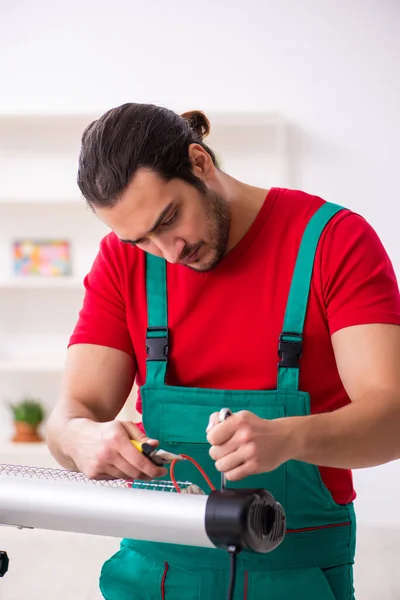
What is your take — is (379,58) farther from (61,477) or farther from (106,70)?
(61,477)

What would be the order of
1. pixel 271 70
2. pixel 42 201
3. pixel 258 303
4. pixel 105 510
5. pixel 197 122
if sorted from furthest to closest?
1. pixel 271 70
2. pixel 42 201
3. pixel 197 122
4. pixel 258 303
5. pixel 105 510

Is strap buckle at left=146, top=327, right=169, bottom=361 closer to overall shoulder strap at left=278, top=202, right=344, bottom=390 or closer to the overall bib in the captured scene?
the overall bib

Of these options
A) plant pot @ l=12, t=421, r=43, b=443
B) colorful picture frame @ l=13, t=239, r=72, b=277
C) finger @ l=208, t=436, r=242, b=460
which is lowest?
plant pot @ l=12, t=421, r=43, b=443

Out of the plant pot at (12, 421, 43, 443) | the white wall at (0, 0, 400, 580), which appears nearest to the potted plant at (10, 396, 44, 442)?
the plant pot at (12, 421, 43, 443)

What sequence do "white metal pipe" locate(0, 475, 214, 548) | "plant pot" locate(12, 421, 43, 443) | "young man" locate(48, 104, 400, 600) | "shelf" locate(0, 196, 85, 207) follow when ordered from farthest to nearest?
"plant pot" locate(12, 421, 43, 443)
"shelf" locate(0, 196, 85, 207)
"young man" locate(48, 104, 400, 600)
"white metal pipe" locate(0, 475, 214, 548)

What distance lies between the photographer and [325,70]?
4.25 metres

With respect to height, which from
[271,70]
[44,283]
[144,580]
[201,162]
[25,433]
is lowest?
[25,433]

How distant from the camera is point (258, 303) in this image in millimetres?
1329

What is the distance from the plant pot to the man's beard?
313cm

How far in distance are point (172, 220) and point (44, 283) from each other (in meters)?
2.95

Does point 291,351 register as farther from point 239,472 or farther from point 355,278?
point 239,472

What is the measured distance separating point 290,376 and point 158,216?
1.03ft

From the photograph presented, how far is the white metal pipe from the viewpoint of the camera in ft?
2.98

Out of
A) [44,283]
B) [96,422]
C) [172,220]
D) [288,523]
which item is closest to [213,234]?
[172,220]
